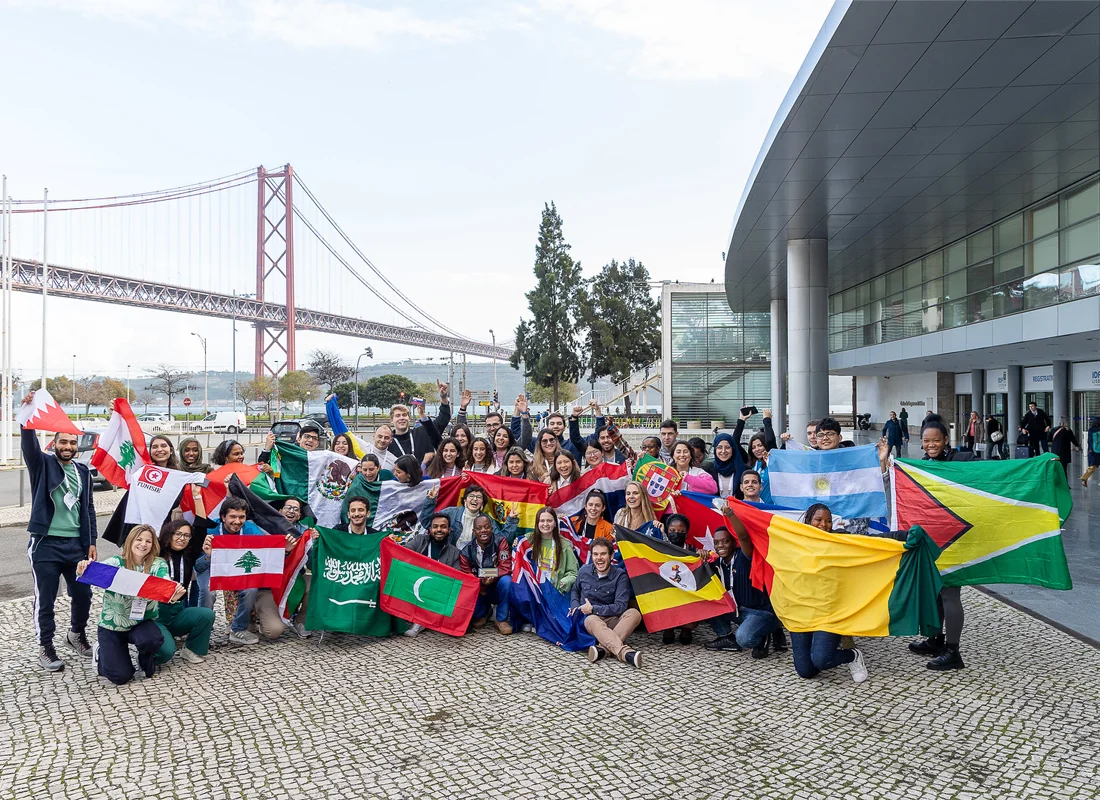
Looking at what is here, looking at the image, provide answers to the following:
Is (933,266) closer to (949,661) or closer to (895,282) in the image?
(895,282)

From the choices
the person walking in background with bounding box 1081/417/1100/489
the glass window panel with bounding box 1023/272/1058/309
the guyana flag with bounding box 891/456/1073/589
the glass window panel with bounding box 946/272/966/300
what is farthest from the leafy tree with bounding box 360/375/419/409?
the guyana flag with bounding box 891/456/1073/589

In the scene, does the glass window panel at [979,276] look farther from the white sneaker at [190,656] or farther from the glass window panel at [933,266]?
the white sneaker at [190,656]

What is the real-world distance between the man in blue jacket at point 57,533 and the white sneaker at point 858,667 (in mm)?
6118

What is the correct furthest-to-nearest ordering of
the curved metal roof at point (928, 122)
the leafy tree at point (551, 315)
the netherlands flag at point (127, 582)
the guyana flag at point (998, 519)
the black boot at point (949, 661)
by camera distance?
the leafy tree at point (551, 315) < the curved metal roof at point (928, 122) < the guyana flag at point (998, 519) < the black boot at point (949, 661) < the netherlands flag at point (127, 582)

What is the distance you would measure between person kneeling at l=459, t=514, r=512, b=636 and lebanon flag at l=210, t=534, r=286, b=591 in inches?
65.0

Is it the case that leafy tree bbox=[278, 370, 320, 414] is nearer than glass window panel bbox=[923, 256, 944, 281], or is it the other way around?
glass window panel bbox=[923, 256, 944, 281]

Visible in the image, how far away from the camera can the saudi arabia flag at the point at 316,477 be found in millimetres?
8562

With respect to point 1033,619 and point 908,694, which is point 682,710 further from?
point 1033,619

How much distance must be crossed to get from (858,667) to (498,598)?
10.5 feet

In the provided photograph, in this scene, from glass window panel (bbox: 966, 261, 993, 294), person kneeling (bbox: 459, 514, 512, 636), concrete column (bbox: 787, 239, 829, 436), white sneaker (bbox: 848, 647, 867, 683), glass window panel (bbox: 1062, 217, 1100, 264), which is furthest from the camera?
concrete column (bbox: 787, 239, 829, 436)

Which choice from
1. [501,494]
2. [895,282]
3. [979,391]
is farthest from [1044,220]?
[501,494]

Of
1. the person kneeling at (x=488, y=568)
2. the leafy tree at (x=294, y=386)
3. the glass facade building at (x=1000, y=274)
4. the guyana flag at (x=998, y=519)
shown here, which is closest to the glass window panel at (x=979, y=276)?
the glass facade building at (x=1000, y=274)

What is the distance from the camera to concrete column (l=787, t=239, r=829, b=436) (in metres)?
21.3

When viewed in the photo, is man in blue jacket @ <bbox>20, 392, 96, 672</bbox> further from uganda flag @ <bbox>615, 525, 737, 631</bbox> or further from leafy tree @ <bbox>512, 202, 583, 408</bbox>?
leafy tree @ <bbox>512, 202, 583, 408</bbox>
